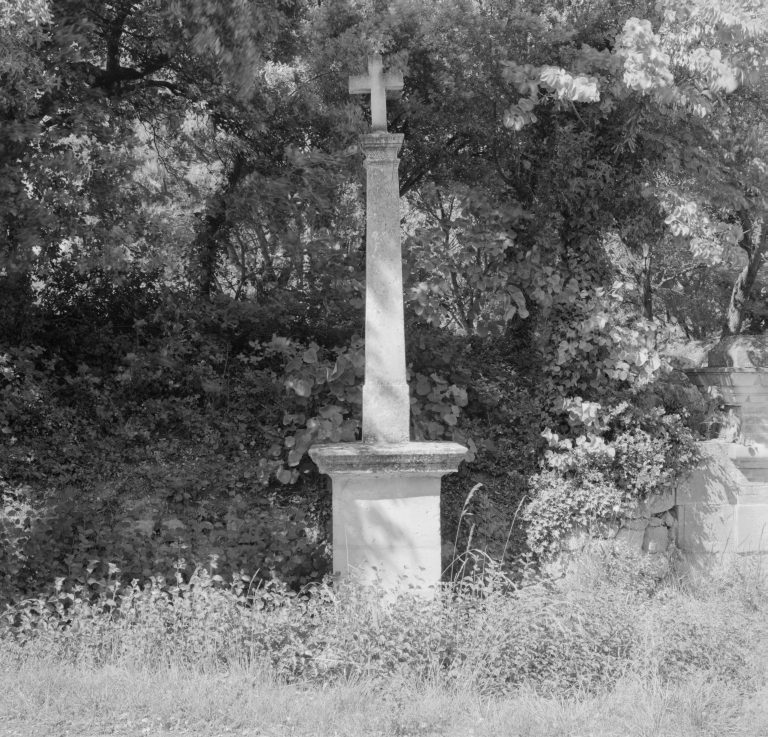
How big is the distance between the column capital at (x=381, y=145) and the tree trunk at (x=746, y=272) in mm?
6437

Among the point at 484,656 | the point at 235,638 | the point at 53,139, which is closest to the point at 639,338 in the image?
the point at 484,656

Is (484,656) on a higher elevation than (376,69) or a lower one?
lower

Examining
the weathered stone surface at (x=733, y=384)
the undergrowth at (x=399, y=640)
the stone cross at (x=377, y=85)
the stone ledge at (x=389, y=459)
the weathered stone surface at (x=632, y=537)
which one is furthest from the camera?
the weathered stone surface at (x=733, y=384)

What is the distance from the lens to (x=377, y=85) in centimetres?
481

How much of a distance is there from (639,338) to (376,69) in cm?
319

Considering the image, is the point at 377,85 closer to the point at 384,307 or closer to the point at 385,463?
the point at 384,307

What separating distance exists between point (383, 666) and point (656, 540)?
12.3 feet

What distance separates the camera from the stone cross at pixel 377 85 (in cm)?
477

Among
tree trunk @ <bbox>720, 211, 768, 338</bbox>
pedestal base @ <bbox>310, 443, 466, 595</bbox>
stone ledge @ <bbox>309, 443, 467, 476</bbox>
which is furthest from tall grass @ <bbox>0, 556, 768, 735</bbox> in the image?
tree trunk @ <bbox>720, 211, 768, 338</bbox>

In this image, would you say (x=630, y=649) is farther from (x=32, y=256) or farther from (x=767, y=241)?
(x=767, y=241)

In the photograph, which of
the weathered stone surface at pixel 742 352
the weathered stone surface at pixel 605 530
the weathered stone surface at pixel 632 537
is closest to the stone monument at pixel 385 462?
the weathered stone surface at pixel 605 530

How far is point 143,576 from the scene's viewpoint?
5031mm

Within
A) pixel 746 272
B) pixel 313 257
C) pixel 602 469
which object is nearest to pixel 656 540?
pixel 602 469

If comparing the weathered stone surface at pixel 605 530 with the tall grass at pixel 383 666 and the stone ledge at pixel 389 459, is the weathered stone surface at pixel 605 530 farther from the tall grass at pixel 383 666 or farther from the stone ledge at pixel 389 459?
the stone ledge at pixel 389 459
